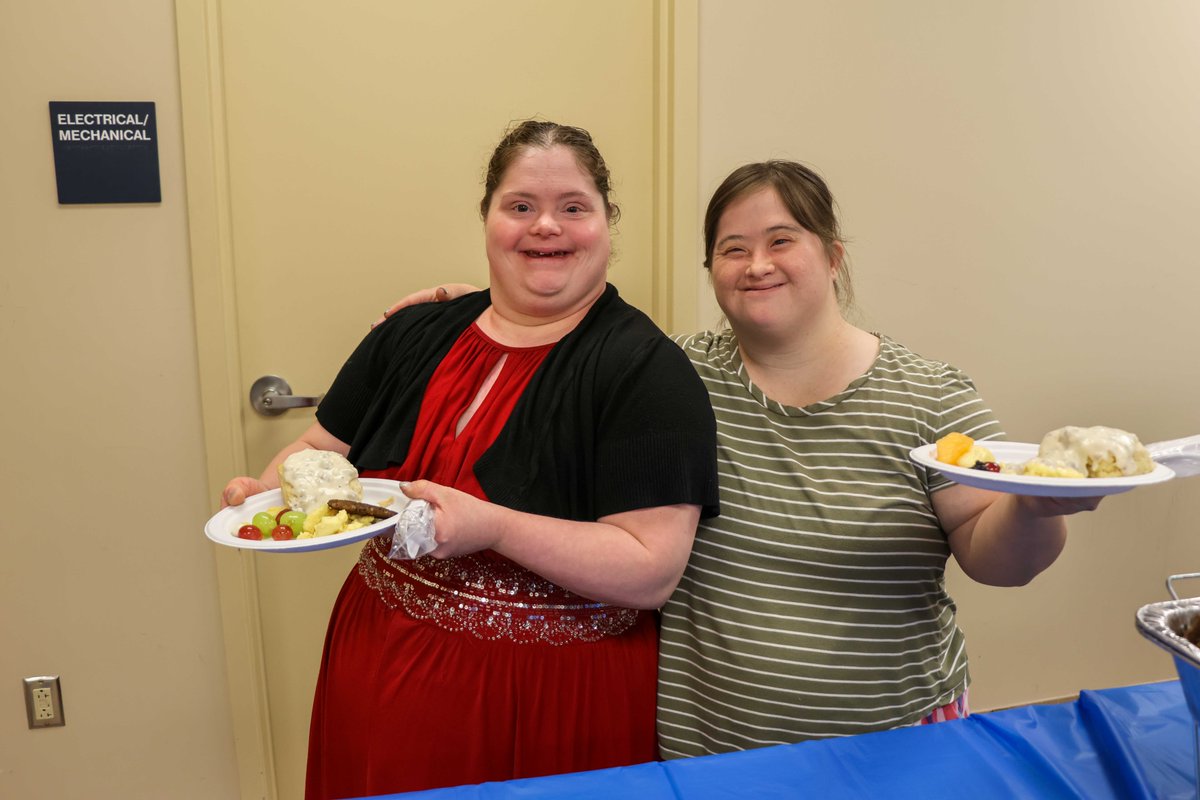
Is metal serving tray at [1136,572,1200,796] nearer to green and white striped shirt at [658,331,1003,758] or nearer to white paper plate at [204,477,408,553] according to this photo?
green and white striped shirt at [658,331,1003,758]

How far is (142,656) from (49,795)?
0.39 meters

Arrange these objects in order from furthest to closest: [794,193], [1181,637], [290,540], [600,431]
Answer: [794,193] → [600,431] → [290,540] → [1181,637]

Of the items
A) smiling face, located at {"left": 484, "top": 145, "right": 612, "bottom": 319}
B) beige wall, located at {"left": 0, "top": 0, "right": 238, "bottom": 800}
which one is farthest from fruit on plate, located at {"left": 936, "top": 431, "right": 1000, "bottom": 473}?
beige wall, located at {"left": 0, "top": 0, "right": 238, "bottom": 800}

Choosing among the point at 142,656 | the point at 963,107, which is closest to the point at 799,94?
the point at 963,107

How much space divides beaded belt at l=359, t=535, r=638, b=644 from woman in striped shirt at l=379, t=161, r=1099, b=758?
163 millimetres

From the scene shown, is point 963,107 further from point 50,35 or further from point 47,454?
point 47,454

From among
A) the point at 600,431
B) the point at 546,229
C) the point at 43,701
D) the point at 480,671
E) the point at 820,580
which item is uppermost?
the point at 546,229

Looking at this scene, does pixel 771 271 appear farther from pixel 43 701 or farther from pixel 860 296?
pixel 43 701

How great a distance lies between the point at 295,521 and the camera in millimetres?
1129

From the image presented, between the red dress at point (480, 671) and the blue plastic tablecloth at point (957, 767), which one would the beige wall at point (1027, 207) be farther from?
the blue plastic tablecloth at point (957, 767)

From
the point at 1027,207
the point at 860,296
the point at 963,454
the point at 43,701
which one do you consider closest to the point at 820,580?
the point at 963,454

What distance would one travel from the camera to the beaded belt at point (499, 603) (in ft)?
4.05

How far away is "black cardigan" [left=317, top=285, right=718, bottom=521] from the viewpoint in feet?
3.83

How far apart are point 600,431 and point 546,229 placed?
316 millimetres
